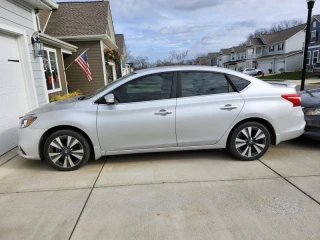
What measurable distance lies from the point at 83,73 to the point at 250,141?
1072 cm

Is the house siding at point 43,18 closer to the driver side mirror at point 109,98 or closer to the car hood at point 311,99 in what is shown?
the driver side mirror at point 109,98

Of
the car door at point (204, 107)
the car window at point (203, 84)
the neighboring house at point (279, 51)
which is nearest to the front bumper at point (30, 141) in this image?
the car door at point (204, 107)

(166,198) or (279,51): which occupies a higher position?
(279,51)

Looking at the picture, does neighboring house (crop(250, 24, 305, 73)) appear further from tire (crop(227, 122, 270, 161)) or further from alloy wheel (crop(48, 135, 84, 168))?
alloy wheel (crop(48, 135, 84, 168))

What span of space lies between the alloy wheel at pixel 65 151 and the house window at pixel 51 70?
5.67 metres

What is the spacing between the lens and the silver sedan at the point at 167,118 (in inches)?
152

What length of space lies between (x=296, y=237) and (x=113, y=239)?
178cm

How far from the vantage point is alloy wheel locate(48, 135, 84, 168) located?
152 inches

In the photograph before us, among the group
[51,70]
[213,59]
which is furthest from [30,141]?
[213,59]

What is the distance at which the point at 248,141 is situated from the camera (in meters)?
4.14

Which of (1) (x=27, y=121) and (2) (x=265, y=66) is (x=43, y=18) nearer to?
(1) (x=27, y=121)

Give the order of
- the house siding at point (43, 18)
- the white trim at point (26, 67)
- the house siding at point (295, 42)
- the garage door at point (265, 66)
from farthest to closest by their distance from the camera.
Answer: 1. the garage door at point (265, 66)
2. the house siding at point (295, 42)
3. the house siding at point (43, 18)
4. the white trim at point (26, 67)

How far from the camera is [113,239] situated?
2400 mm

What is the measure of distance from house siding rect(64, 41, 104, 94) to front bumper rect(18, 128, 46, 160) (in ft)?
30.9
